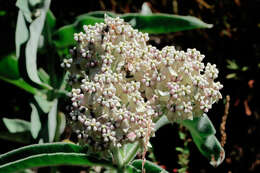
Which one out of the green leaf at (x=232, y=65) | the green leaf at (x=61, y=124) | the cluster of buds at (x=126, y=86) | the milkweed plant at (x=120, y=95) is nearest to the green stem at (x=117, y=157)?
the milkweed plant at (x=120, y=95)

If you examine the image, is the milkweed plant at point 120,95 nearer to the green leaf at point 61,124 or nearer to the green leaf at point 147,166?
the green leaf at point 147,166

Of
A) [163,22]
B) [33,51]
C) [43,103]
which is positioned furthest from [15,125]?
[163,22]

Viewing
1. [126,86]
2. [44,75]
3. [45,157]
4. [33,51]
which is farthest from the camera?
[44,75]

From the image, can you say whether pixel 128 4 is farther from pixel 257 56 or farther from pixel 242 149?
pixel 242 149

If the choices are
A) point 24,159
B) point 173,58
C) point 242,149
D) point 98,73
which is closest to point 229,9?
point 242,149

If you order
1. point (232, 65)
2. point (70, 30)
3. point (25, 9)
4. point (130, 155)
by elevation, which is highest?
point (25, 9)

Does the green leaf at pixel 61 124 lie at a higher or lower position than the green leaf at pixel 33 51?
lower

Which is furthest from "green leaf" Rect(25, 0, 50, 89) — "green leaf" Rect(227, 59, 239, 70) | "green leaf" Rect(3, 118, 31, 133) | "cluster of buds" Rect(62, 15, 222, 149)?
"green leaf" Rect(227, 59, 239, 70)

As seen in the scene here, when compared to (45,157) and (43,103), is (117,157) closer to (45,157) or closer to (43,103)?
(45,157)

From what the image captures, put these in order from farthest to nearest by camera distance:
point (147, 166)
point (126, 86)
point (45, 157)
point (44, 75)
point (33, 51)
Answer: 1. point (44, 75)
2. point (33, 51)
3. point (147, 166)
4. point (45, 157)
5. point (126, 86)
